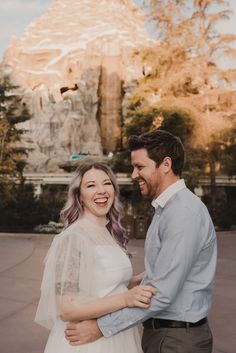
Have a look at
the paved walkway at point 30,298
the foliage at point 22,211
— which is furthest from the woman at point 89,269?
the foliage at point 22,211

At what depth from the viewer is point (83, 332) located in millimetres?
2137

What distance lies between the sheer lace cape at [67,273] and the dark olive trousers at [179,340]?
34cm

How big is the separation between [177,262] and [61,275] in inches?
21.6

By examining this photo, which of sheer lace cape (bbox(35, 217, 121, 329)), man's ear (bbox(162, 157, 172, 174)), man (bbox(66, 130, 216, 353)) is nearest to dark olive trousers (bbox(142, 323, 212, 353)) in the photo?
man (bbox(66, 130, 216, 353))

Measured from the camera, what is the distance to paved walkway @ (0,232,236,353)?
4621mm

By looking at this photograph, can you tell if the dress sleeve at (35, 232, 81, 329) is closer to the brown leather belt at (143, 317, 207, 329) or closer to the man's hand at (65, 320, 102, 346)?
the man's hand at (65, 320, 102, 346)

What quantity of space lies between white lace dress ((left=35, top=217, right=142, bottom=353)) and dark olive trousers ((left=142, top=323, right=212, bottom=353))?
0.97ft

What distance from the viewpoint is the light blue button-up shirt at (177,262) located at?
1.91 metres

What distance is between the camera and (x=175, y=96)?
2442 cm

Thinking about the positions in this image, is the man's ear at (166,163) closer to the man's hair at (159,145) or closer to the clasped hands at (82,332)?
the man's hair at (159,145)

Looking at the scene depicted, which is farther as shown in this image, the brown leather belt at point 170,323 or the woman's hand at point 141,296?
the brown leather belt at point 170,323

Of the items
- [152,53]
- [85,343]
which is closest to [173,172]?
[85,343]

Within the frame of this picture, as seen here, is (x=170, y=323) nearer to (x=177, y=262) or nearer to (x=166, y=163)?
(x=177, y=262)

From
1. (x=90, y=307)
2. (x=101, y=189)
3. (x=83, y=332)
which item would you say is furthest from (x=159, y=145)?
(x=83, y=332)
